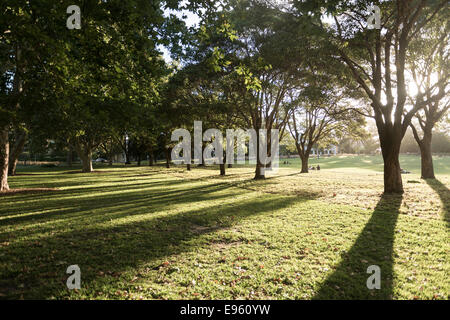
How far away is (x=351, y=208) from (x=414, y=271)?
217 inches

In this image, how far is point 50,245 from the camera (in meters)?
5.83

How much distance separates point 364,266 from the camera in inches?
188

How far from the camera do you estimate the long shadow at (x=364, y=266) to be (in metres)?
3.88

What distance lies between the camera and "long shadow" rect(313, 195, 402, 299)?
3.88 metres

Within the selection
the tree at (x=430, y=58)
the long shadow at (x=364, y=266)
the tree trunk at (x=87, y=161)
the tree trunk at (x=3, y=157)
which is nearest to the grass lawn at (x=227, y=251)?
the long shadow at (x=364, y=266)

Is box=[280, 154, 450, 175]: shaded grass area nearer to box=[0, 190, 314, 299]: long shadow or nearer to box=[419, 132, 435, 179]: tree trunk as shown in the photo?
box=[419, 132, 435, 179]: tree trunk

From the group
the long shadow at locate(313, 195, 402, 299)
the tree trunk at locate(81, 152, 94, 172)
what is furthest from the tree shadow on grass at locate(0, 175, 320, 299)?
the tree trunk at locate(81, 152, 94, 172)

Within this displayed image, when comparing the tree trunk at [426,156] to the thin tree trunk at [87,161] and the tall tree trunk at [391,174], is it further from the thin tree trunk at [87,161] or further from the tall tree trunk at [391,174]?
the thin tree trunk at [87,161]

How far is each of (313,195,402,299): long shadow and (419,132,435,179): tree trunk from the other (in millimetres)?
16852

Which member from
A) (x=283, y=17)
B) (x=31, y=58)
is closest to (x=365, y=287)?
(x=31, y=58)

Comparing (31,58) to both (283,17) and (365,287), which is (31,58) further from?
(283,17)

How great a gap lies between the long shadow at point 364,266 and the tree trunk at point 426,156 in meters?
16.9

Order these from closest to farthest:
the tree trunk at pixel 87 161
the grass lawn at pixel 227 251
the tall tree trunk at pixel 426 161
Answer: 1. the grass lawn at pixel 227 251
2. the tall tree trunk at pixel 426 161
3. the tree trunk at pixel 87 161
